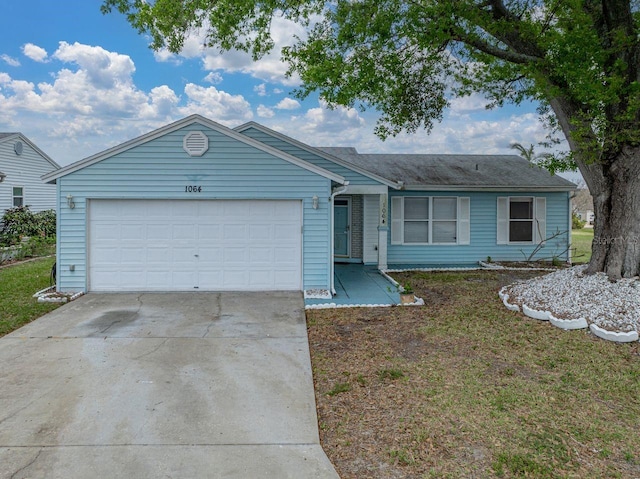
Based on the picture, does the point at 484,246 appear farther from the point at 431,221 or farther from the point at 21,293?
the point at 21,293

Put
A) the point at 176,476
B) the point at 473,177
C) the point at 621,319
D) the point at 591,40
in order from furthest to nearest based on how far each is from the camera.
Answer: the point at 473,177, the point at 591,40, the point at 621,319, the point at 176,476

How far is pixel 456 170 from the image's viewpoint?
15.0 metres

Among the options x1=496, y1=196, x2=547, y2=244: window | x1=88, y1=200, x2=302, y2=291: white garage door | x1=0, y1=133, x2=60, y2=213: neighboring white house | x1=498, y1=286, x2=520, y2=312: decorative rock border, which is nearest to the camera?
x1=498, y1=286, x2=520, y2=312: decorative rock border

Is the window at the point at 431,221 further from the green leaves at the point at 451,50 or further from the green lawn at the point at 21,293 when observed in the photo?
the green lawn at the point at 21,293

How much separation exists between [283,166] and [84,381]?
588cm

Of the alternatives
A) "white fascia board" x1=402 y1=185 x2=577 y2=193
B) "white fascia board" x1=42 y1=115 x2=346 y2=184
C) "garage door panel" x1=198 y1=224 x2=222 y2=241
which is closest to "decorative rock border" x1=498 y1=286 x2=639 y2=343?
"white fascia board" x1=42 y1=115 x2=346 y2=184

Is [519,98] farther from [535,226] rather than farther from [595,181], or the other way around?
[535,226]

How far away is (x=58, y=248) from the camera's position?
9203mm

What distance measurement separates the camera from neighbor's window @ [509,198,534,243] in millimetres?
14383

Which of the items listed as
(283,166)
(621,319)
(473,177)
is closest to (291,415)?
(621,319)

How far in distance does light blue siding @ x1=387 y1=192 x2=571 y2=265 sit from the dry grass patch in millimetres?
6512

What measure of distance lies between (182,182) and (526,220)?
36.7ft

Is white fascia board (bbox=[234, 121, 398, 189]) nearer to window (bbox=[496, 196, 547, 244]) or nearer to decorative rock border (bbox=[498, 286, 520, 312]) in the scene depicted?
decorative rock border (bbox=[498, 286, 520, 312])

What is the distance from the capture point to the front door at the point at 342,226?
46.6 ft
